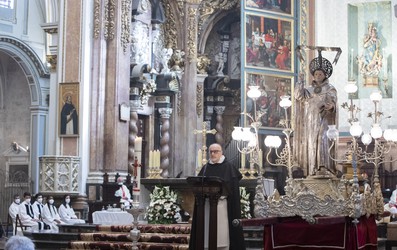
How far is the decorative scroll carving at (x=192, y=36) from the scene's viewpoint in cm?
2783

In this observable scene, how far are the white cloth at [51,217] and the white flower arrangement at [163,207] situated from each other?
3.51m

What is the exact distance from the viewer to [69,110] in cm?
2147

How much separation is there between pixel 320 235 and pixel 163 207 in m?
5.56

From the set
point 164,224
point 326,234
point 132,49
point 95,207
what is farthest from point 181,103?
point 326,234

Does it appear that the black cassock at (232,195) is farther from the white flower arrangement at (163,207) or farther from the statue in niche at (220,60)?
the statue in niche at (220,60)

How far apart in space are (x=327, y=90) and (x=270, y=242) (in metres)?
2.69

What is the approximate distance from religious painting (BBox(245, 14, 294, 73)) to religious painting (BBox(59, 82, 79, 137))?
23.4ft

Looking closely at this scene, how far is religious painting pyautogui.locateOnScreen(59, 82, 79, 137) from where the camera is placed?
70.2 feet

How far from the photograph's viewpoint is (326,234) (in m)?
11.2

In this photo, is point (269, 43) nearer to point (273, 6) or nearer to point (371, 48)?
point (273, 6)

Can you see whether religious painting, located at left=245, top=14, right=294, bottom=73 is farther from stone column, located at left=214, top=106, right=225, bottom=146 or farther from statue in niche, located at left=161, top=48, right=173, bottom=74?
stone column, located at left=214, top=106, right=225, bottom=146

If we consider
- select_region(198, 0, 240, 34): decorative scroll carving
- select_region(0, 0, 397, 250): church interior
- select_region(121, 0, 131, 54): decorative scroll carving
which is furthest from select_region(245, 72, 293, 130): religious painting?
select_region(121, 0, 131, 54): decorative scroll carving

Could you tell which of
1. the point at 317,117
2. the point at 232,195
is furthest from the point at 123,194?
the point at 232,195

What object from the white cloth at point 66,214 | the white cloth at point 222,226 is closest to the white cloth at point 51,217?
the white cloth at point 66,214
